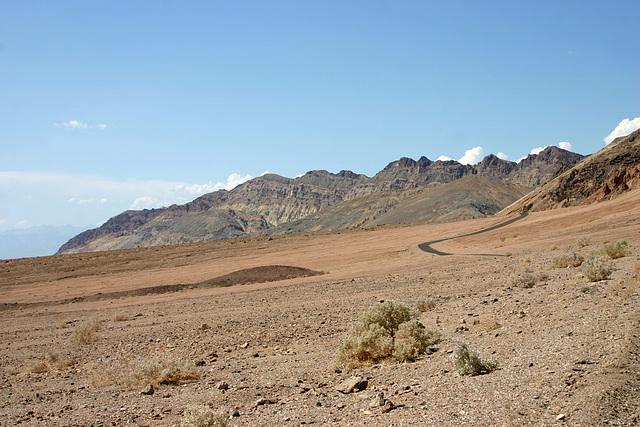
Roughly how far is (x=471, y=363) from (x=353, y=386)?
1874 mm

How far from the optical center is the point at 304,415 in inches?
244

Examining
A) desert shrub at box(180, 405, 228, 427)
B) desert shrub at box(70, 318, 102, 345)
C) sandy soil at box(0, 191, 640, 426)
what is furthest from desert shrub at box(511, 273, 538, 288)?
desert shrub at box(70, 318, 102, 345)

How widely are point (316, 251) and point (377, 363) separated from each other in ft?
164

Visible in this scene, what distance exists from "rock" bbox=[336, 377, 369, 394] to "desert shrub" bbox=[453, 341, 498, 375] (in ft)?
4.92

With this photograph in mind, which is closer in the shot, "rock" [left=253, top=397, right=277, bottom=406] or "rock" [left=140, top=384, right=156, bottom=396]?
"rock" [left=253, top=397, right=277, bottom=406]

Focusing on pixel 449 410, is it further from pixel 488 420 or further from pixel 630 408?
pixel 630 408

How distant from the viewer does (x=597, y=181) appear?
227 feet

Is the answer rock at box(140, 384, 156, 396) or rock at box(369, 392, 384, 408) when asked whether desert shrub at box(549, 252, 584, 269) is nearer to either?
rock at box(369, 392, 384, 408)

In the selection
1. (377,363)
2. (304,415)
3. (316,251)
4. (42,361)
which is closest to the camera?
(304,415)

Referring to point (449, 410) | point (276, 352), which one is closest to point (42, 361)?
point (276, 352)

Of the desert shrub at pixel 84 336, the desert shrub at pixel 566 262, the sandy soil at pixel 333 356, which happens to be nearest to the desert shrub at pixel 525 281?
the sandy soil at pixel 333 356

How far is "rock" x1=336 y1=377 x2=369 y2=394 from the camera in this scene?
7.06 metres

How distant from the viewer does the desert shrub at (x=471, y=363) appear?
21.8 ft

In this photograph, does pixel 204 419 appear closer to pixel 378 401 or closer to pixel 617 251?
pixel 378 401
